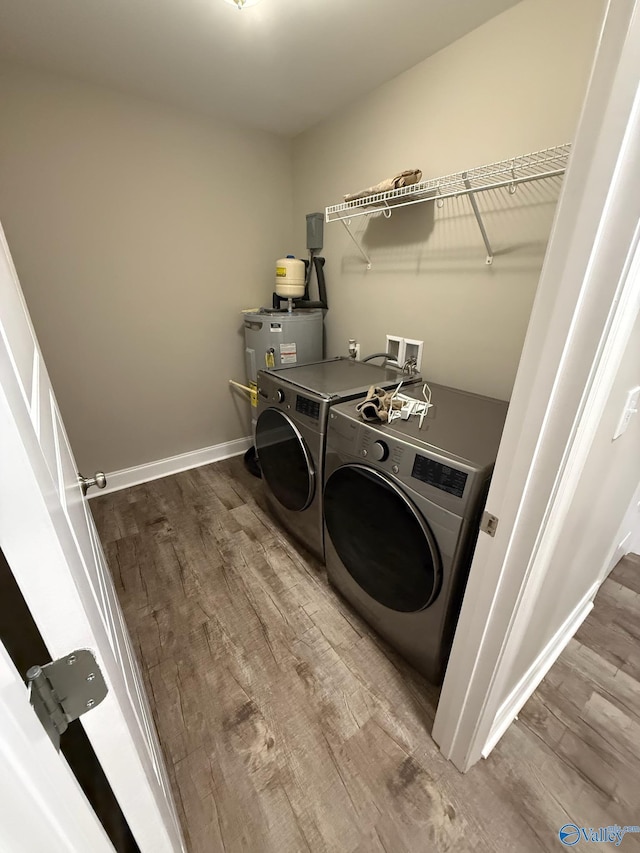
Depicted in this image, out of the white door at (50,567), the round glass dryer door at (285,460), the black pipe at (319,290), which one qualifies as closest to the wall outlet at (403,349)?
the black pipe at (319,290)

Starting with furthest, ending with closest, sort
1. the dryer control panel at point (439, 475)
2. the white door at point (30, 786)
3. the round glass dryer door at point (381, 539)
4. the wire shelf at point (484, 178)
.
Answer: the wire shelf at point (484, 178) < the round glass dryer door at point (381, 539) < the dryer control panel at point (439, 475) < the white door at point (30, 786)

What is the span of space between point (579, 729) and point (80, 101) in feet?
11.1

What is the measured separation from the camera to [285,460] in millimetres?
1683

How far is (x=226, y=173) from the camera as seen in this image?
7.13ft

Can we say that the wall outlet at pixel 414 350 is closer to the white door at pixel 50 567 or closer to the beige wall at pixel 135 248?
the beige wall at pixel 135 248

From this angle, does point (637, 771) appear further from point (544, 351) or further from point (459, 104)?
point (459, 104)

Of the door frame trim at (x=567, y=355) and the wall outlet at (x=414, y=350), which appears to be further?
the wall outlet at (x=414, y=350)

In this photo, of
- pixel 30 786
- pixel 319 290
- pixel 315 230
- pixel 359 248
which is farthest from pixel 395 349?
pixel 30 786

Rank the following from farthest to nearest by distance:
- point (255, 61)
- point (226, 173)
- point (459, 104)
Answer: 1. point (226, 173)
2. point (255, 61)
3. point (459, 104)

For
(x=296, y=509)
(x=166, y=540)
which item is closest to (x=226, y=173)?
(x=296, y=509)

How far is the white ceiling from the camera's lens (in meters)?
1.23

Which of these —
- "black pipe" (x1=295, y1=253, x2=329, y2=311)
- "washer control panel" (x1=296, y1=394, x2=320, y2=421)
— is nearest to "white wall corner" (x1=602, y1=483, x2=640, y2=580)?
"washer control panel" (x1=296, y1=394, x2=320, y2=421)

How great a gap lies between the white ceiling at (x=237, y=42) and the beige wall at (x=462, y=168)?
124mm

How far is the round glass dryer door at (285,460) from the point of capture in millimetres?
1524
